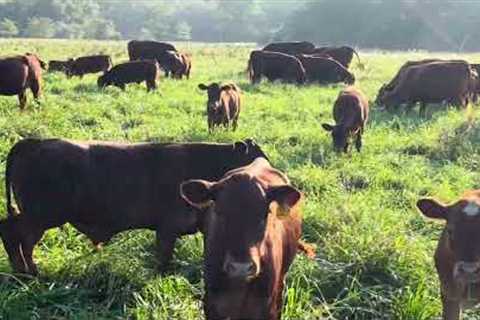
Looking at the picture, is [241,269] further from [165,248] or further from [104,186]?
[104,186]

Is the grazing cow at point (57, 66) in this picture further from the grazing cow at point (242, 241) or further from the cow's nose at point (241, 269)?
the cow's nose at point (241, 269)

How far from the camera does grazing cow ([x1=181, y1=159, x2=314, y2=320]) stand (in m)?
4.14

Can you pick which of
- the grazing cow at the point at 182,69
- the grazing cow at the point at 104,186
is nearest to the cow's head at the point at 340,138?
the grazing cow at the point at 104,186

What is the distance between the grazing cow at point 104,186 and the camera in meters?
6.00

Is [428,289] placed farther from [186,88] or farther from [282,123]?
[186,88]

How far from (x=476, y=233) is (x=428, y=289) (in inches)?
45.8

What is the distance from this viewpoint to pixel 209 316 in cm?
460

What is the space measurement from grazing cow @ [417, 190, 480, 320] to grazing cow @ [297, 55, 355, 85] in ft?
57.5

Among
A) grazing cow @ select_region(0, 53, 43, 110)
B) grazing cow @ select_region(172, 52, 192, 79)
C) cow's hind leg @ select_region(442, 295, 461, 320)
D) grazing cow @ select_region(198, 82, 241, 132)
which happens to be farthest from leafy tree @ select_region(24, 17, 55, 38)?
cow's hind leg @ select_region(442, 295, 461, 320)

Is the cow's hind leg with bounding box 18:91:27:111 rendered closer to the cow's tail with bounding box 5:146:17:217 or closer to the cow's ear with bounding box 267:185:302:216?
the cow's tail with bounding box 5:146:17:217

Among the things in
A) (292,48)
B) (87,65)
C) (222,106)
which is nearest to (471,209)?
(222,106)

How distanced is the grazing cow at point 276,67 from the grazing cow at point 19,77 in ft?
29.0

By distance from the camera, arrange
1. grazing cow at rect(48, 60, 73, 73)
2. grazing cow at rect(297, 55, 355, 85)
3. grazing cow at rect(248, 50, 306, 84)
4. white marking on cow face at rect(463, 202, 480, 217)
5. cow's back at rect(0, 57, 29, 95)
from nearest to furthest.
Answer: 1. white marking on cow face at rect(463, 202, 480, 217)
2. cow's back at rect(0, 57, 29, 95)
3. grazing cow at rect(248, 50, 306, 84)
4. grazing cow at rect(297, 55, 355, 85)
5. grazing cow at rect(48, 60, 73, 73)

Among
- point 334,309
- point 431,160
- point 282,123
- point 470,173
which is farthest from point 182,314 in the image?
point 282,123
